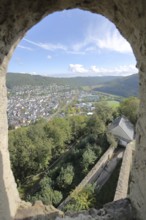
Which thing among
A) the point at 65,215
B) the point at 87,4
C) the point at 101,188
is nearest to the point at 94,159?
the point at 101,188

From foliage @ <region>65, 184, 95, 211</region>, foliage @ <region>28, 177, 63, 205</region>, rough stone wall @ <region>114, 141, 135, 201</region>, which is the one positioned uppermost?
rough stone wall @ <region>114, 141, 135, 201</region>

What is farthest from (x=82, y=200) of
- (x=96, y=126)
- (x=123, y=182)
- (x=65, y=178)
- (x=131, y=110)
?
(x=131, y=110)

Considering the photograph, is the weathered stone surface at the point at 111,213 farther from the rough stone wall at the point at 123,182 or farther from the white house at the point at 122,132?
the white house at the point at 122,132

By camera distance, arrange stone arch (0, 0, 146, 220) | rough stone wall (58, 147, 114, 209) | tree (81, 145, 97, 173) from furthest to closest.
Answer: tree (81, 145, 97, 173), rough stone wall (58, 147, 114, 209), stone arch (0, 0, 146, 220)

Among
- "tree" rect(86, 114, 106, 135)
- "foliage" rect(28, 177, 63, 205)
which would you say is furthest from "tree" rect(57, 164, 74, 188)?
"tree" rect(86, 114, 106, 135)

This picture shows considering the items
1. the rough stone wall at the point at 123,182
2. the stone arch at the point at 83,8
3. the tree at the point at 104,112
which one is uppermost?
the stone arch at the point at 83,8

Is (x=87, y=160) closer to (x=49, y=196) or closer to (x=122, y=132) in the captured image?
(x=49, y=196)

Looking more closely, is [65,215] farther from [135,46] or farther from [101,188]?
[101,188]

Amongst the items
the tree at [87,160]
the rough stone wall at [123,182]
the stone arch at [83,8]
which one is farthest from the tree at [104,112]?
the stone arch at [83,8]

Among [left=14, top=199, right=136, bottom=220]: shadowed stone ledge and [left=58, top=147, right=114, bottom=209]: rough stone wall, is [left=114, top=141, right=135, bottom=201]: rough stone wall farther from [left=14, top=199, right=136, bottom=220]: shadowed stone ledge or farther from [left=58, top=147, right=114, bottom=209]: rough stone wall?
[left=14, top=199, right=136, bottom=220]: shadowed stone ledge
